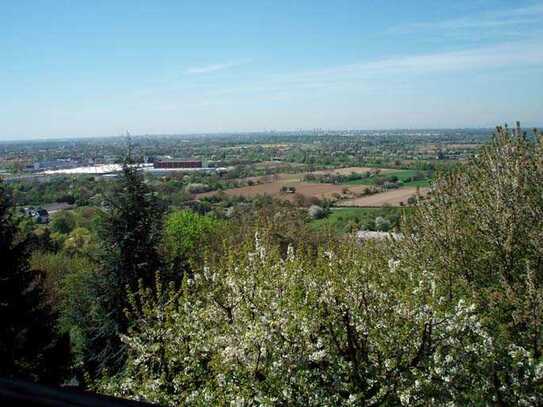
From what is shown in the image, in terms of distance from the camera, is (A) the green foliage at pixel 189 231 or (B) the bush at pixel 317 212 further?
(B) the bush at pixel 317 212

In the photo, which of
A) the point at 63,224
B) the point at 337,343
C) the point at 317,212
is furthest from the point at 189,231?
the point at 63,224

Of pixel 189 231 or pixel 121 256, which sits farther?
pixel 189 231

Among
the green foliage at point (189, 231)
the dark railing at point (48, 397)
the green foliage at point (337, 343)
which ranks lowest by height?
the green foliage at point (189, 231)

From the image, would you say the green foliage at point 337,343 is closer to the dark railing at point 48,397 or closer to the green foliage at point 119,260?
the dark railing at point 48,397

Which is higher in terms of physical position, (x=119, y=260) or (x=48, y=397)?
(x=48, y=397)

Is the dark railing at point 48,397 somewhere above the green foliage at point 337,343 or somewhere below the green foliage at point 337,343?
above

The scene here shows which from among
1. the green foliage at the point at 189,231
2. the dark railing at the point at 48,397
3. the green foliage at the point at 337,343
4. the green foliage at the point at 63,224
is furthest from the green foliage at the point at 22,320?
the green foliage at the point at 63,224

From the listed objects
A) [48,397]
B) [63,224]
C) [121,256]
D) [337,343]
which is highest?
[48,397]

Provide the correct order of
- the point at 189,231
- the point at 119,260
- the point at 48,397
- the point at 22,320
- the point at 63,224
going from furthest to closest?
the point at 63,224
the point at 189,231
the point at 119,260
the point at 22,320
the point at 48,397

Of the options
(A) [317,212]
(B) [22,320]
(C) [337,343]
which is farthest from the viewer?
(A) [317,212]

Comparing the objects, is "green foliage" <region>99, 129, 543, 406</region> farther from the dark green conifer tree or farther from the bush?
the bush

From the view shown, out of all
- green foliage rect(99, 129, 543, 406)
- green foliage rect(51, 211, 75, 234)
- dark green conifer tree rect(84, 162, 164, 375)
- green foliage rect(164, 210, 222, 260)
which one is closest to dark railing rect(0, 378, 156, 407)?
green foliage rect(99, 129, 543, 406)

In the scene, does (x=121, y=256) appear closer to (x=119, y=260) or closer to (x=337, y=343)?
(x=119, y=260)

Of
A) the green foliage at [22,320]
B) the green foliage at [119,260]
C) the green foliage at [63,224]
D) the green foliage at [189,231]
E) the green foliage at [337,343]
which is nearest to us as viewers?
the green foliage at [337,343]
